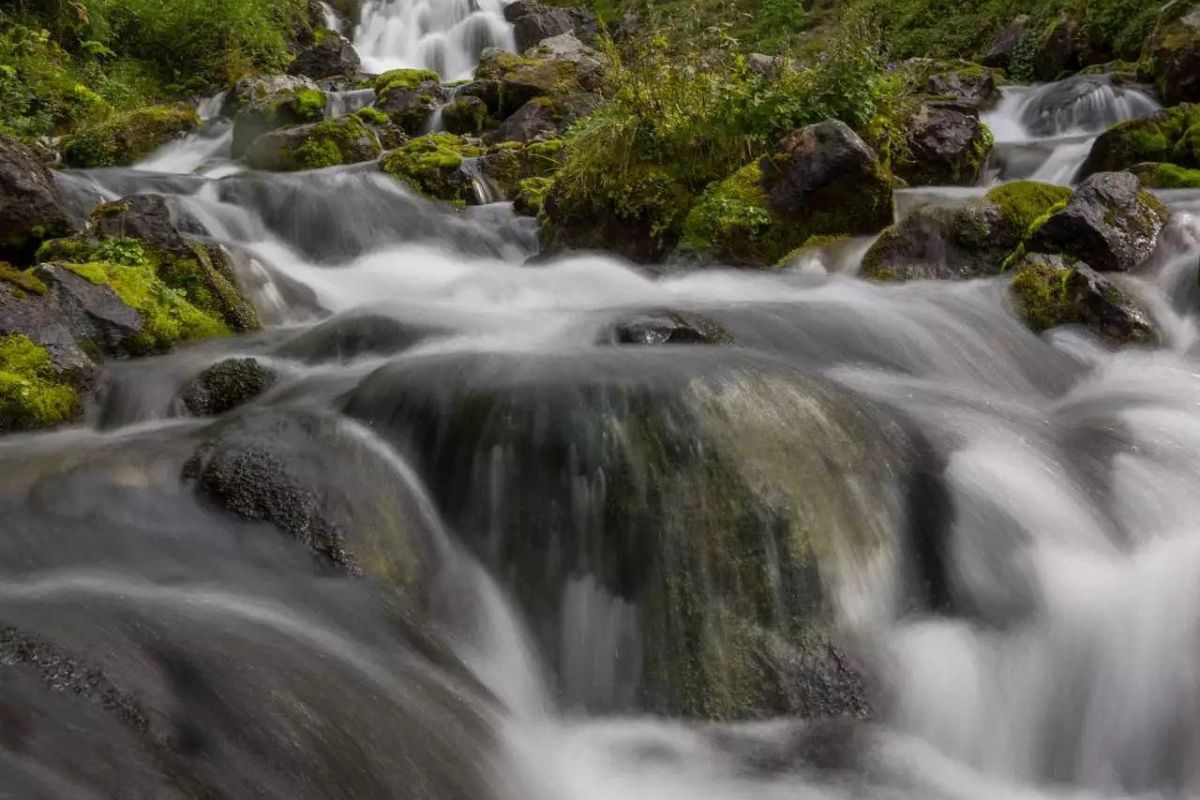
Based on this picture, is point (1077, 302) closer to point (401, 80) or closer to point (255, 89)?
point (401, 80)

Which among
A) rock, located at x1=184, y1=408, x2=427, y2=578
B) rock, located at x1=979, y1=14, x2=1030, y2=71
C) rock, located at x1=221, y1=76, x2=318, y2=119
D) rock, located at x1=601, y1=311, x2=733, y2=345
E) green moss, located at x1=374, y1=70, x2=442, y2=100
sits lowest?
rock, located at x1=979, y1=14, x2=1030, y2=71

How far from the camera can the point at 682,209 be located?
8789 millimetres

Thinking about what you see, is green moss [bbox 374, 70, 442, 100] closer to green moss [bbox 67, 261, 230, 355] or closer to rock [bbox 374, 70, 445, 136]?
rock [bbox 374, 70, 445, 136]

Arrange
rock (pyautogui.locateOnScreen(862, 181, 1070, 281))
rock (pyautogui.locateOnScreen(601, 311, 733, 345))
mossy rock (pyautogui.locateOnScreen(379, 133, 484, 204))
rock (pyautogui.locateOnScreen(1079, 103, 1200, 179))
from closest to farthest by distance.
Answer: rock (pyautogui.locateOnScreen(601, 311, 733, 345))
rock (pyautogui.locateOnScreen(862, 181, 1070, 281))
rock (pyautogui.locateOnScreen(1079, 103, 1200, 179))
mossy rock (pyautogui.locateOnScreen(379, 133, 484, 204))

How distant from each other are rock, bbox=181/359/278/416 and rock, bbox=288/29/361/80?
1776cm

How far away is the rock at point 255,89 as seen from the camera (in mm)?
16797

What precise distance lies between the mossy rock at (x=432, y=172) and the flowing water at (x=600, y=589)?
6.53 m

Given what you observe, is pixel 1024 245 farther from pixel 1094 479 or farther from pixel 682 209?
pixel 1094 479

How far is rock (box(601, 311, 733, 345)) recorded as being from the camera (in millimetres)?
5375

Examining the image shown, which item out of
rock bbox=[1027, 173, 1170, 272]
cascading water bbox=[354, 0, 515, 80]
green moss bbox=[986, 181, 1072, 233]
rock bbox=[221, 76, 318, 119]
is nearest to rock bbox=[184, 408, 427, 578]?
rock bbox=[1027, 173, 1170, 272]

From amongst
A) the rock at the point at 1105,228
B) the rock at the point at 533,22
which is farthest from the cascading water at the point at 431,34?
the rock at the point at 1105,228

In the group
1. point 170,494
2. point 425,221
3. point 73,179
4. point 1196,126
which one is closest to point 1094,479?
point 170,494

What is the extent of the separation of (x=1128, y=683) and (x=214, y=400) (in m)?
4.50

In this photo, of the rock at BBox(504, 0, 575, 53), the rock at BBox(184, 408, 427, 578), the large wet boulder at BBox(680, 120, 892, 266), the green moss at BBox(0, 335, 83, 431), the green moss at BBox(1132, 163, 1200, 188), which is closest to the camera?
the rock at BBox(184, 408, 427, 578)
